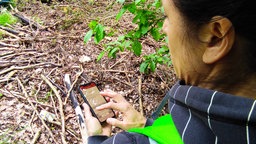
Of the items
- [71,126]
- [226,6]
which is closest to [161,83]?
[71,126]

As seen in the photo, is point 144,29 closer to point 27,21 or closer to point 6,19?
point 27,21

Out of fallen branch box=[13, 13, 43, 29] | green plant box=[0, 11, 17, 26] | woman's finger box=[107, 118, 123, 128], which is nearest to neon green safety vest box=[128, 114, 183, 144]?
woman's finger box=[107, 118, 123, 128]

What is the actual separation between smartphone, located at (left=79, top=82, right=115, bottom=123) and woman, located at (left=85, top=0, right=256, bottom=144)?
24.5 inches

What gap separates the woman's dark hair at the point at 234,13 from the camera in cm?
66

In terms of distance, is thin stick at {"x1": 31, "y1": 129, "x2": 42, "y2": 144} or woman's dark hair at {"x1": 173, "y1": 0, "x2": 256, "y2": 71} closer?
woman's dark hair at {"x1": 173, "y1": 0, "x2": 256, "y2": 71}

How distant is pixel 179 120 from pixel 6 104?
175 cm

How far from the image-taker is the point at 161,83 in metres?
2.69

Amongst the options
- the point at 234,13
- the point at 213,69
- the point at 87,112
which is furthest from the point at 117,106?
the point at 234,13

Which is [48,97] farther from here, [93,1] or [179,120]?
[93,1]

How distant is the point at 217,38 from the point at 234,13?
75 millimetres

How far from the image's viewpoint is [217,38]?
72 centimetres

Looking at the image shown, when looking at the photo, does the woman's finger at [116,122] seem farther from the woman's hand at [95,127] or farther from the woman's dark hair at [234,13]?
the woman's dark hair at [234,13]

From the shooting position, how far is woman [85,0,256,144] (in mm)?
667

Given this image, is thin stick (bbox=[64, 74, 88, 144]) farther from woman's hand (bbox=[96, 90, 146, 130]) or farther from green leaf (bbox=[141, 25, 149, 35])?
green leaf (bbox=[141, 25, 149, 35])
